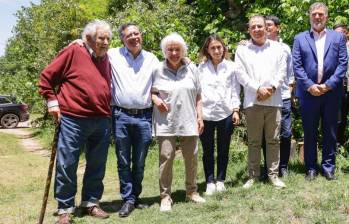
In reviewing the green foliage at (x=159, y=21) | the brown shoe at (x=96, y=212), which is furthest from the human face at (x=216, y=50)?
the green foliage at (x=159, y=21)

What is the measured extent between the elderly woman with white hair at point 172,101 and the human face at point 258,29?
2.86 ft

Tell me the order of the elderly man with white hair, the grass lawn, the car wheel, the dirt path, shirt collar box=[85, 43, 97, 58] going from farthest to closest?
the car wheel
the dirt path
shirt collar box=[85, 43, 97, 58]
the elderly man with white hair
the grass lawn

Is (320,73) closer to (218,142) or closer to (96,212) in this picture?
(218,142)

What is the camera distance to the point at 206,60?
18.5 ft

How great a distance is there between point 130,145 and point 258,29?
77.5 inches

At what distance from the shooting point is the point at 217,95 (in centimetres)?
551

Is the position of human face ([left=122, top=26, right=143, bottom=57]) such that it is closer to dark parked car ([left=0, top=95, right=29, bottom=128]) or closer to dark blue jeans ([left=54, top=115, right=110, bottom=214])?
dark blue jeans ([left=54, top=115, right=110, bottom=214])

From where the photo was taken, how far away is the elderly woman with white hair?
16.5ft

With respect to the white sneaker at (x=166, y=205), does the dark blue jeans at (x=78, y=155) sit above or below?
above

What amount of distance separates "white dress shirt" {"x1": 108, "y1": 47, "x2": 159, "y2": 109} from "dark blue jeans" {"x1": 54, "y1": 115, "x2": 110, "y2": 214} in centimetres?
30

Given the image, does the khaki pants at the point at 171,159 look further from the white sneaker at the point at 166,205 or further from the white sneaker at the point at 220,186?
the white sneaker at the point at 220,186

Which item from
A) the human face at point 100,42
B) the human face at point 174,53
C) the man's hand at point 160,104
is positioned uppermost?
the human face at point 100,42

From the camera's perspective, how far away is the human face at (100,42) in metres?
4.77

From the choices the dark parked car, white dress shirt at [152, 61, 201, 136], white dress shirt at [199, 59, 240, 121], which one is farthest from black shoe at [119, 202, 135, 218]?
the dark parked car
